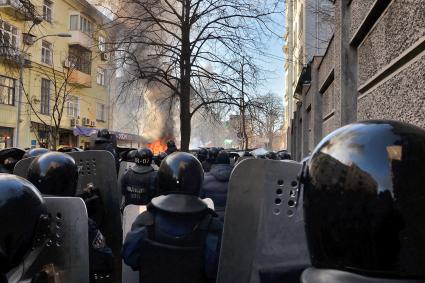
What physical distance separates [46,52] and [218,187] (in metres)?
27.6

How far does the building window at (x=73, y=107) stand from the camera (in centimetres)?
3239

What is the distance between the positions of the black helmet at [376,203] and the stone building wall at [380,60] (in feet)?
4.50

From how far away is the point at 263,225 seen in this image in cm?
213

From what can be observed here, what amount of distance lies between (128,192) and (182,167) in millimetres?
2970

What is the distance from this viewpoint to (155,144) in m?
29.4

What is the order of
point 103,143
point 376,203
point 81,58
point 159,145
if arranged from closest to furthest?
point 376,203 → point 103,143 → point 81,58 → point 159,145

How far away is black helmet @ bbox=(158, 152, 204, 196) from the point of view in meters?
2.95

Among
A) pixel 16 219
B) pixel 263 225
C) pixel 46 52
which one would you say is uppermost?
pixel 46 52

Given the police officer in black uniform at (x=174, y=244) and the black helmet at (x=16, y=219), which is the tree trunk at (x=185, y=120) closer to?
the police officer in black uniform at (x=174, y=244)

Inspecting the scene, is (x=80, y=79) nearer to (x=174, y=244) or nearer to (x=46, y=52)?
(x=46, y=52)

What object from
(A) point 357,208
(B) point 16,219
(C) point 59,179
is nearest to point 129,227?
(C) point 59,179

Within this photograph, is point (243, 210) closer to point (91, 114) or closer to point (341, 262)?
point (341, 262)

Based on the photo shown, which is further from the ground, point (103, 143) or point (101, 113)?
point (101, 113)

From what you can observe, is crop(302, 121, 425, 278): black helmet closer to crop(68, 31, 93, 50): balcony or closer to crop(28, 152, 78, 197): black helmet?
crop(28, 152, 78, 197): black helmet
